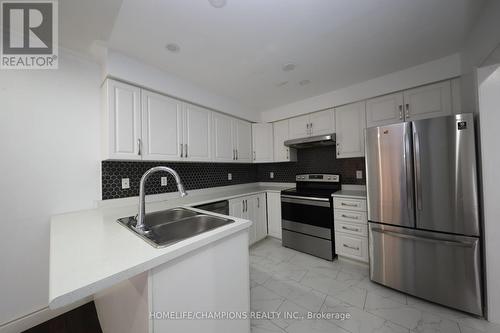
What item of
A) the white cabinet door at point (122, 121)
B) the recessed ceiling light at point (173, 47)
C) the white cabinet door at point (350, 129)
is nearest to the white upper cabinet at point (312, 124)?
the white cabinet door at point (350, 129)

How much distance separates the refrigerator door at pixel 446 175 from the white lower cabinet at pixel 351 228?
0.59 metres

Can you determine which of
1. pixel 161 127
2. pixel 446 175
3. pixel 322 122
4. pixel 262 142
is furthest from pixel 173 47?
pixel 446 175

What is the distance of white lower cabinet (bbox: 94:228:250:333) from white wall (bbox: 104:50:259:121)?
1815mm

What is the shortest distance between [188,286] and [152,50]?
1982 millimetres

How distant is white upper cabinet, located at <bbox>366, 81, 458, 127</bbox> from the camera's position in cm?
199

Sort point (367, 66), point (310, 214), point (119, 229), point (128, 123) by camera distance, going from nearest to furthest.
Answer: point (119, 229)
point (128, 123)
point (367, 66)
point (310, 214)

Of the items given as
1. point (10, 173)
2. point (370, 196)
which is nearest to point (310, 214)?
point (370, 196)

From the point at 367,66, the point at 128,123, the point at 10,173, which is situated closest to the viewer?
the point at 10,173

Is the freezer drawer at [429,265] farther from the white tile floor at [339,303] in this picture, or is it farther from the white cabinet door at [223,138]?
the white cabinet door at [223,138]

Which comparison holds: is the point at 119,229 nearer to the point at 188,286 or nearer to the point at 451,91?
the point at 188,286

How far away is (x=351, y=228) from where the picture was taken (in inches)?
90.4

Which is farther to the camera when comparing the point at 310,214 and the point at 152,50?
the point at 310,214

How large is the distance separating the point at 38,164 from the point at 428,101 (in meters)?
3.96

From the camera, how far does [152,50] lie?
1719 mm
